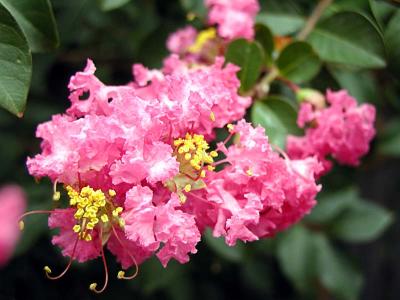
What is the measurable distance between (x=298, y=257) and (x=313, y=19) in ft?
2.47

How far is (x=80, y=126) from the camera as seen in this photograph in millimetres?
1040

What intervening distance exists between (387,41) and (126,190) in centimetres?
60

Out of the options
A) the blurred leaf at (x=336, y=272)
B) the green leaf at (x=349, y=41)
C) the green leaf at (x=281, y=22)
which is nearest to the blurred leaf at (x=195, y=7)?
the green leaf at (x=281, y=22)

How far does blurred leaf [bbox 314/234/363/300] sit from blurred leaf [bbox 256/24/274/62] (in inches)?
31.1

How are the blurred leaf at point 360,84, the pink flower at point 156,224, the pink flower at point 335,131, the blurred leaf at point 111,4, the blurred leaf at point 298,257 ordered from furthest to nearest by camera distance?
the blurred leaf at point 298,257 → the blurred leaf at point 360,84 → the blurred leaf at point 111,4 → the pink flower at point 335,131 → the pink flower at point 156,224

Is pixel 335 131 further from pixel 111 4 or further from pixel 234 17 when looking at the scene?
pixel 111 4

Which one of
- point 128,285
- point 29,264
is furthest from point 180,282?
point 29,264

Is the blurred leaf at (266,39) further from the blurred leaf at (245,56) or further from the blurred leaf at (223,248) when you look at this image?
the blurred leaf at (223,248)

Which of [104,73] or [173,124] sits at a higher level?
[173,124]

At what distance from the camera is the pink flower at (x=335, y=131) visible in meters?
1.34

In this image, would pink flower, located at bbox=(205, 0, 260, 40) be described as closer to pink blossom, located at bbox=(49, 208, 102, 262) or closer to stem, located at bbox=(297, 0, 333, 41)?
stem, located at bbox=(297, 0, 333, 41)

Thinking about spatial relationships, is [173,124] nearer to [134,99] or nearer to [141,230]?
[134,99]

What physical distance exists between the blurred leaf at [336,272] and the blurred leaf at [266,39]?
79cm

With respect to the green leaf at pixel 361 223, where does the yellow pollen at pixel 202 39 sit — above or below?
above
